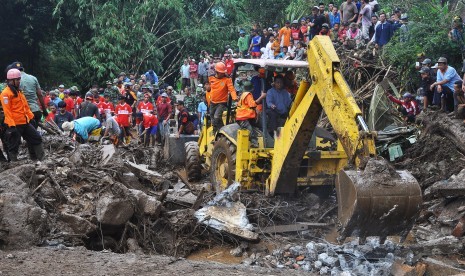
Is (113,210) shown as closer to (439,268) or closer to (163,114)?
(439,268)

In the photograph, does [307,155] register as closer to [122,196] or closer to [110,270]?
[122,196]

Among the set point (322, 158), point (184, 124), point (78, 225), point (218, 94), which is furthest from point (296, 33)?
point (78, 225)

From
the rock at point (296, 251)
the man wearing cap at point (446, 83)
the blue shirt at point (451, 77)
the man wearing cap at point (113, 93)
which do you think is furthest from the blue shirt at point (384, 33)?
the rock at point (296, 251)

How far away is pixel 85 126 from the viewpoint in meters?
15.3

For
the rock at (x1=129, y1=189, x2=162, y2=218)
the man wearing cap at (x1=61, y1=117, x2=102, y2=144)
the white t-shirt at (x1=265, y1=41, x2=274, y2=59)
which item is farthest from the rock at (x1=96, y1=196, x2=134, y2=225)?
the white t-shirt at (x1=265, y1=41, x2=274, y2=59)

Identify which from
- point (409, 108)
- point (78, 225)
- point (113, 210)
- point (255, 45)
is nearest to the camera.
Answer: point (78, 225)

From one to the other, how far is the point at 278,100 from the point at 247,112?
0.56 m

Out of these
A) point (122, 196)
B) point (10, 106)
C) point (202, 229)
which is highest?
point (10, 106)

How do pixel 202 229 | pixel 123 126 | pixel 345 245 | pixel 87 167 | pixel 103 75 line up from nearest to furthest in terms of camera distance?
pixel 345 245, pixel 202 229, pixel 87 167, pixel 123 126, pixel 103 75

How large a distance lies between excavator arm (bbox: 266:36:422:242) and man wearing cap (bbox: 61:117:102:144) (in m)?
7.24

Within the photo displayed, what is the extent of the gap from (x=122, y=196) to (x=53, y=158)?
2.55 meters

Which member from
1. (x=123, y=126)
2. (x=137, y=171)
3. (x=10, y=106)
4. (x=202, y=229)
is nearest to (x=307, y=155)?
(x=202, y=229)

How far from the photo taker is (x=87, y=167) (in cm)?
1068

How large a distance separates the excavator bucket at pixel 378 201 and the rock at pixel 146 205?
3041mm
